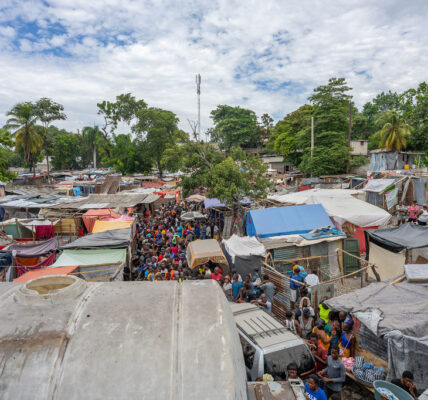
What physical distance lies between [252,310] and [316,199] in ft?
32.1

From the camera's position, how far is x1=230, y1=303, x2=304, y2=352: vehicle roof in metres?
5.38

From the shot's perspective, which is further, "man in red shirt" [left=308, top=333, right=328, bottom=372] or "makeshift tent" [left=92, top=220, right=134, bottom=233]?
"makeshift tent" [left=92, top=220, right=134, bottom=233]

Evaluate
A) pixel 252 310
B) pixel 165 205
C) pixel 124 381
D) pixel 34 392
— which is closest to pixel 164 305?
pixel 124 381

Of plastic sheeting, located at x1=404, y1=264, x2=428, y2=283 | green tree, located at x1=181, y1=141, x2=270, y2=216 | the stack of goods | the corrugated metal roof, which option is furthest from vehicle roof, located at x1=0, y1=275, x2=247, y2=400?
the corrugated metal roof

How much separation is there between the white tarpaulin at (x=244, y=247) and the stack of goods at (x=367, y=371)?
15.1ft

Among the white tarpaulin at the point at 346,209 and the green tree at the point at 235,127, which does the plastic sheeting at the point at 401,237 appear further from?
the green tree at the point at 235,127

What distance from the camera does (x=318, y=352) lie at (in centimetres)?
578

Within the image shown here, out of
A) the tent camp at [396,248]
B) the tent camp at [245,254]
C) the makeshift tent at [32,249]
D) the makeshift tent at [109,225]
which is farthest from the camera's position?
the makeshift tent at [109,225]

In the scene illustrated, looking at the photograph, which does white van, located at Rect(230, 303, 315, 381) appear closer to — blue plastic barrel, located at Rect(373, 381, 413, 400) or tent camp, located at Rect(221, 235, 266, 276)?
blue plastic barrel, located at Rect(373, 381, 413, 400)

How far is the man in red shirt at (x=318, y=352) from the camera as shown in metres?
5.60

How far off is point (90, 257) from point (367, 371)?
857 centimetres

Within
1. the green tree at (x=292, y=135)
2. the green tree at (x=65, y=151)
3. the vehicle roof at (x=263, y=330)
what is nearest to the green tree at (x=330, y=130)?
the green tree at (x=292, y=135)

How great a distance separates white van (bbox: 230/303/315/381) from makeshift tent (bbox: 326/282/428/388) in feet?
3.61

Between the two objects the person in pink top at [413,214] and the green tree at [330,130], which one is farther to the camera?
the green tree at [330,130]
